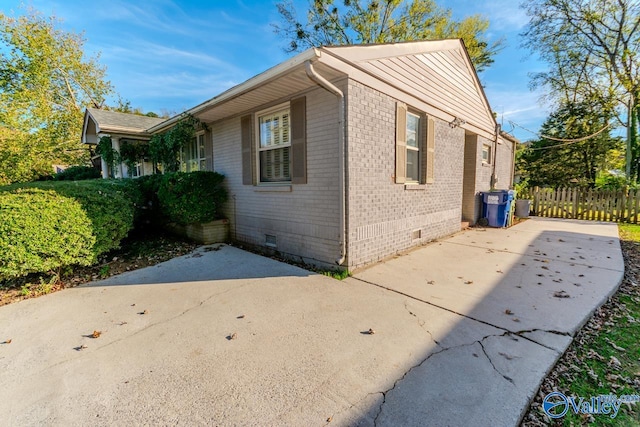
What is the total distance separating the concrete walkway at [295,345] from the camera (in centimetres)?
182

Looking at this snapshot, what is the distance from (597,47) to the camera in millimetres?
14586

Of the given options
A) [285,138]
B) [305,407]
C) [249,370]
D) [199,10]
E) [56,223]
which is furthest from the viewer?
[199,10]

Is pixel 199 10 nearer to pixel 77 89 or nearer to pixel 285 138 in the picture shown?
pixel 285 138

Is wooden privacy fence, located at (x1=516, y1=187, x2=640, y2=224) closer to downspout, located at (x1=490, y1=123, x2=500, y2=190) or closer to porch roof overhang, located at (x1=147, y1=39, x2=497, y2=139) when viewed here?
downspout, located at (x1=490, y1=123, x2=500, y2=190)

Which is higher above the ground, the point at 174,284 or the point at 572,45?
the point at 572,45

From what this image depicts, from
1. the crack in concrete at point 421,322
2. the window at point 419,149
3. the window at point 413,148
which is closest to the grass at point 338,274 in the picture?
the crack in concrete at point 421,322

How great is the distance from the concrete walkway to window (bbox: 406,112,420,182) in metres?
2.33

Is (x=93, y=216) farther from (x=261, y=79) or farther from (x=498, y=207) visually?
(x=498, y=207)

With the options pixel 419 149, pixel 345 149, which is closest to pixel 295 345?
pixel 345 149

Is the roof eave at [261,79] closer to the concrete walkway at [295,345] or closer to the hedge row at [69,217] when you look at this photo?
the hedge row at [69,217]

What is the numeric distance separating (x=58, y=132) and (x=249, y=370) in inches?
804

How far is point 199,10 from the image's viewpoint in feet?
27.9

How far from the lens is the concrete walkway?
5.97 ft

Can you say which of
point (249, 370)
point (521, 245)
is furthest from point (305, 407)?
point (521, 245)
